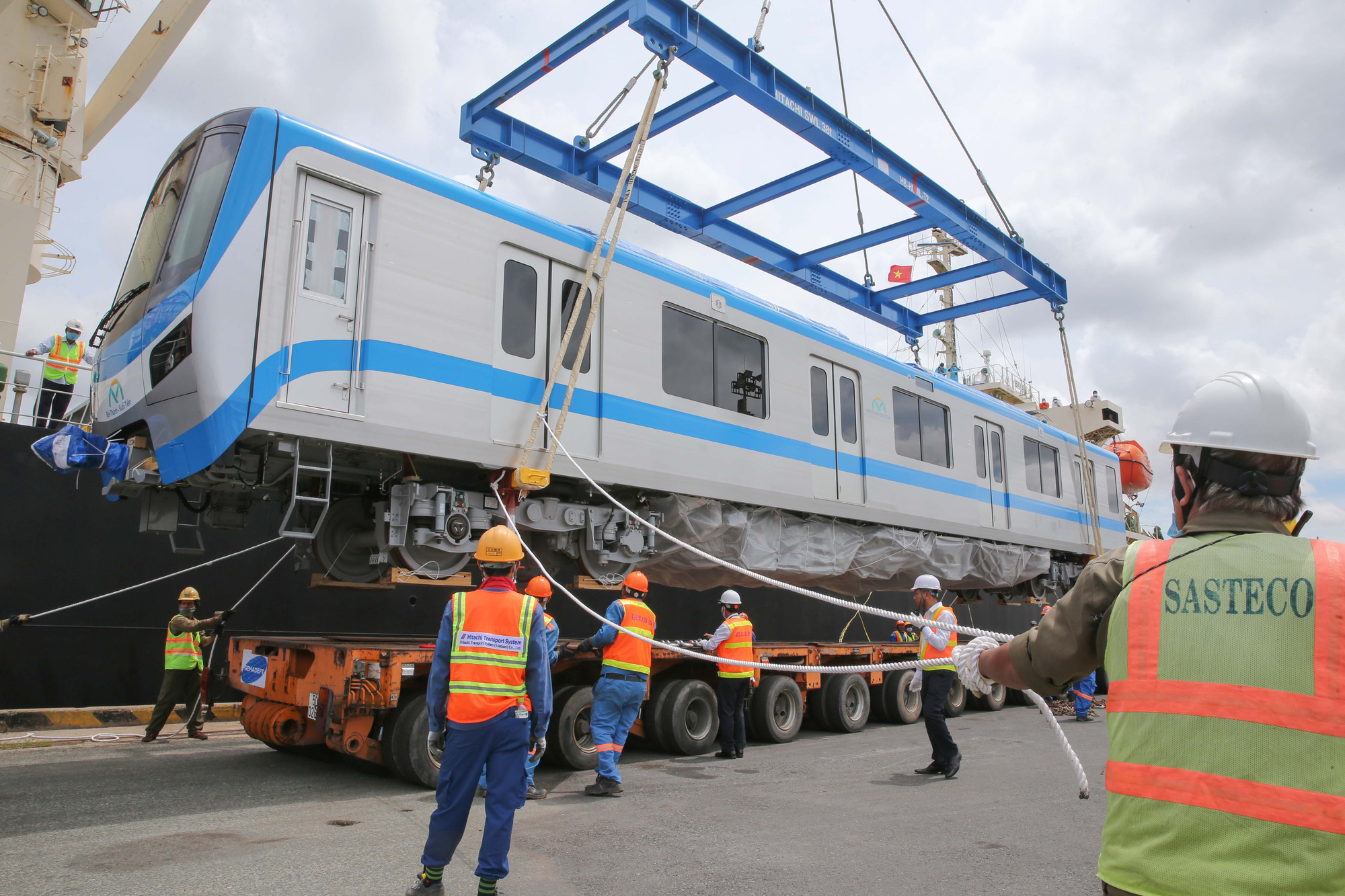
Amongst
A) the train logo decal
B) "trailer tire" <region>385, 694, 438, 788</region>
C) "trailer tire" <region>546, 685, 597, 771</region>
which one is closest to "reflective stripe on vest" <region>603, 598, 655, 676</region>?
"trailer tire" <region>546, 685, 597, 771</region>

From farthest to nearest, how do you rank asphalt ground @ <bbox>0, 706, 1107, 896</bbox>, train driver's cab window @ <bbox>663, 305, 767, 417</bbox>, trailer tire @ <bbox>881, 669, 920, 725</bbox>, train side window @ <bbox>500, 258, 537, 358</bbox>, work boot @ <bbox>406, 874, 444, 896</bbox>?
1. trailer tire @ <bbox>881, 669, 920, 725</bbox>
2. train driver's cab window @ <bbox>663, 305, 767, 417</bbox>
3. train side window @ <bbox>500, 258, 537, 358</bbox>
4. asphalt ground @ <bbox>0, 706, 1107, 896</bbox>
5. work boot @ <bbox>406, 874, 444, 896</bbox>

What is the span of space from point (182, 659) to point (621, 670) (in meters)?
4.33

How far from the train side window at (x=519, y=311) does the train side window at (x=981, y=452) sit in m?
7.09

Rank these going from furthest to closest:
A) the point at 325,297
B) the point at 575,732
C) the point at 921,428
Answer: the point at 921,428
the point at 575,732
the point at 325,297

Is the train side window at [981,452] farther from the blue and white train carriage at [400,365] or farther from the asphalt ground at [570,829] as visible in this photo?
the asphalt ground at [570,829]

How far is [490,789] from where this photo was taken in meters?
3.68

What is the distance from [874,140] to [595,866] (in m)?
7.52

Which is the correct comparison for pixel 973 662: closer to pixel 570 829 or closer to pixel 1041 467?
pixel 570 829

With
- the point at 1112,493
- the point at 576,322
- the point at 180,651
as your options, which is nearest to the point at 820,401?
the point at 576,322

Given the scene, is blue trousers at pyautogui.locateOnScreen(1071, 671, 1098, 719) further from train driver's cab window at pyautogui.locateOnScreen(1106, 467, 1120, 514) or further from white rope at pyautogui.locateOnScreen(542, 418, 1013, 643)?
white rope at pyautogui.locateOnScreen(542, 418, 1013, 643)

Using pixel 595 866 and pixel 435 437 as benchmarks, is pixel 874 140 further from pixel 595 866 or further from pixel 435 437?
pixel 595 866

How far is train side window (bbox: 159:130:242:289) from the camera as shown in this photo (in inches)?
205

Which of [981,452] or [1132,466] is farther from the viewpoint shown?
[1132,466]

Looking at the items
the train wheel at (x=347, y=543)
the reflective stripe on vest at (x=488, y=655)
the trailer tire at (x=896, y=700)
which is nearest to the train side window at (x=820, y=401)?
the trailer tire at (x=896, y=700)
